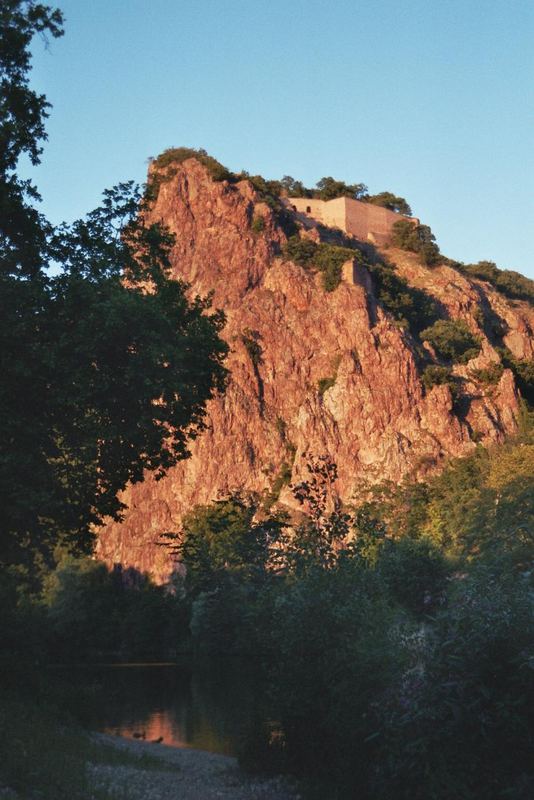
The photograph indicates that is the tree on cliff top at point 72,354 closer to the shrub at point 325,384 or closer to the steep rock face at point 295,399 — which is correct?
the steep rock face at point 295,399

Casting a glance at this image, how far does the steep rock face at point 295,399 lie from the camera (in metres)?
104

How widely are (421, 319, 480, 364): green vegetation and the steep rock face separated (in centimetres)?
171

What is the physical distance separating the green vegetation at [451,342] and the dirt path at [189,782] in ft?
282

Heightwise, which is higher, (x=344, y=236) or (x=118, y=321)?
(x=344, y=236)

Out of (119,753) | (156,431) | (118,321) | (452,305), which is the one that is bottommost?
(119,753)

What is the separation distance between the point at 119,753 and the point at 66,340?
1299 centimetres

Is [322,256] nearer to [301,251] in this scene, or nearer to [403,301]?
[301,251]

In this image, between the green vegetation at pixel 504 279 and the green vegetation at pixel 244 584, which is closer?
the green vegetation at pixel 244 584

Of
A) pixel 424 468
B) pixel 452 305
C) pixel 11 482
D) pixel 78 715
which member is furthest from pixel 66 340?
pixel 452 305

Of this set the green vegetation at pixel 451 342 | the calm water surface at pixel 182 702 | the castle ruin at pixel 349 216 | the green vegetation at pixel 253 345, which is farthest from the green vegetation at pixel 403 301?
the calm water surface at pixel 182 702

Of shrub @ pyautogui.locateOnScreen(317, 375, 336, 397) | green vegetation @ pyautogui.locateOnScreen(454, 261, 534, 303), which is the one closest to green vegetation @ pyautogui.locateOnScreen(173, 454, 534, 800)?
shrub @ pyautogui.locateOnScreen(317, 375, 336, 397)

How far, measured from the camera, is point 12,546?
29281 mm

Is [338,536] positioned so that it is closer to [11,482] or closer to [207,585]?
[11,482]

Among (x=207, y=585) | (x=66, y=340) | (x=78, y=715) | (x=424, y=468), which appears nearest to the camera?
(x=66, y=340)
